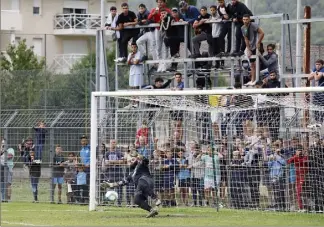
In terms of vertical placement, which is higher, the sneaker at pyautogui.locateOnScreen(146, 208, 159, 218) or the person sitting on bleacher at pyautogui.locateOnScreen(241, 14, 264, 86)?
the person sitting on bleacher at pyautogui.locateOnScreen(241, 14, 264, 86)

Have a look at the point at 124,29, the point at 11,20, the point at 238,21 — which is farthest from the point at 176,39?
the point at 11,20

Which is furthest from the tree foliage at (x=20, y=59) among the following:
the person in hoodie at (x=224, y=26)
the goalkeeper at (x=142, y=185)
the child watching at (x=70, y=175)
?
the goalkeeper at (x=142, y=185)

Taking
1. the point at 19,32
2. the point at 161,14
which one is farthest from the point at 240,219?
the point at 19,32

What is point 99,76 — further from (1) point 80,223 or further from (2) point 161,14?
(1) point 80,223

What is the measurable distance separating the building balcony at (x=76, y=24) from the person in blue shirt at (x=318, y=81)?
134 ft

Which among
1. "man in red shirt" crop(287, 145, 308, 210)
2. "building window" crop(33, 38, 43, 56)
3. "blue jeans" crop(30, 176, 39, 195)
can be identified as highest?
"building window" crop(33, 38, 43, 56)

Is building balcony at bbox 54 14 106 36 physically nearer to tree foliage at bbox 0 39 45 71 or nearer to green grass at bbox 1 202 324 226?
tree foliage at bbox 0 39 45 71

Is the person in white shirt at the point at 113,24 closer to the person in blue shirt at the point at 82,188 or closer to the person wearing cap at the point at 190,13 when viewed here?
the person wearing cap at the point at 190,13

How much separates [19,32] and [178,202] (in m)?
41.1

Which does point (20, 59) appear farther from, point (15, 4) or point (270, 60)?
point (270, 60)

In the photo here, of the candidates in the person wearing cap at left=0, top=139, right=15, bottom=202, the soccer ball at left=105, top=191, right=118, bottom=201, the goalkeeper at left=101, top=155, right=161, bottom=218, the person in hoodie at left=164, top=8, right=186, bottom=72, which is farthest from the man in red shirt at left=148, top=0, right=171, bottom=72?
the goalkeeper at left=101, top=155, right=161, bottom=218

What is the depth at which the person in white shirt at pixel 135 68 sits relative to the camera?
87.1 ft

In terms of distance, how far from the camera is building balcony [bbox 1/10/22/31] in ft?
201

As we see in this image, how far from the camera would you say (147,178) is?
21188mm
